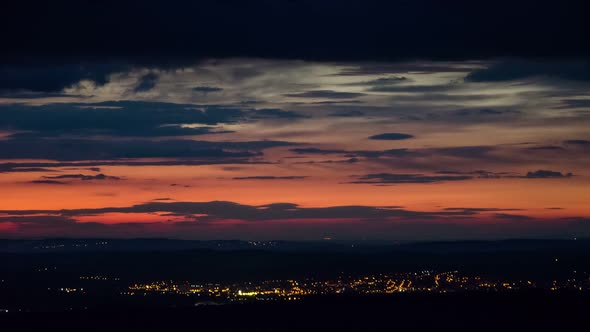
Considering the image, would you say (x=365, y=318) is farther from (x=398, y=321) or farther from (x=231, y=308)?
(x=231, y=308)

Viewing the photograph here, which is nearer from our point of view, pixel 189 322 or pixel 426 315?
pixel 189 322

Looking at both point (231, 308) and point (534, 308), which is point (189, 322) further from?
point (534, 308)

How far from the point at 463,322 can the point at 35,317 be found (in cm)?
3271

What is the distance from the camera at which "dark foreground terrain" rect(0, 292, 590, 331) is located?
71.2m

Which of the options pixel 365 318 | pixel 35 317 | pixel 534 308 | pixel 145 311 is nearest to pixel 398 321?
pixel 365 318

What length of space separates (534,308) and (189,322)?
29.6 m

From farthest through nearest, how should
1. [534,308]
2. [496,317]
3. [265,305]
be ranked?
[265,305] < [534,308] < [496,317]

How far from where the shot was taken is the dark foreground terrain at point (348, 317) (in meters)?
71.2

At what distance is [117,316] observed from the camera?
7844 cm

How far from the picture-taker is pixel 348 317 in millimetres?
78375

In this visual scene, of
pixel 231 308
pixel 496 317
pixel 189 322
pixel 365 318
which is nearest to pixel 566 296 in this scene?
pixel 496 317

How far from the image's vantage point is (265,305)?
3553 inches

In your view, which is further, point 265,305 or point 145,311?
point 265,305

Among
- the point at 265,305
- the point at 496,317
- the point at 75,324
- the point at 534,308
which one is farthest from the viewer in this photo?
the point at 265,305
